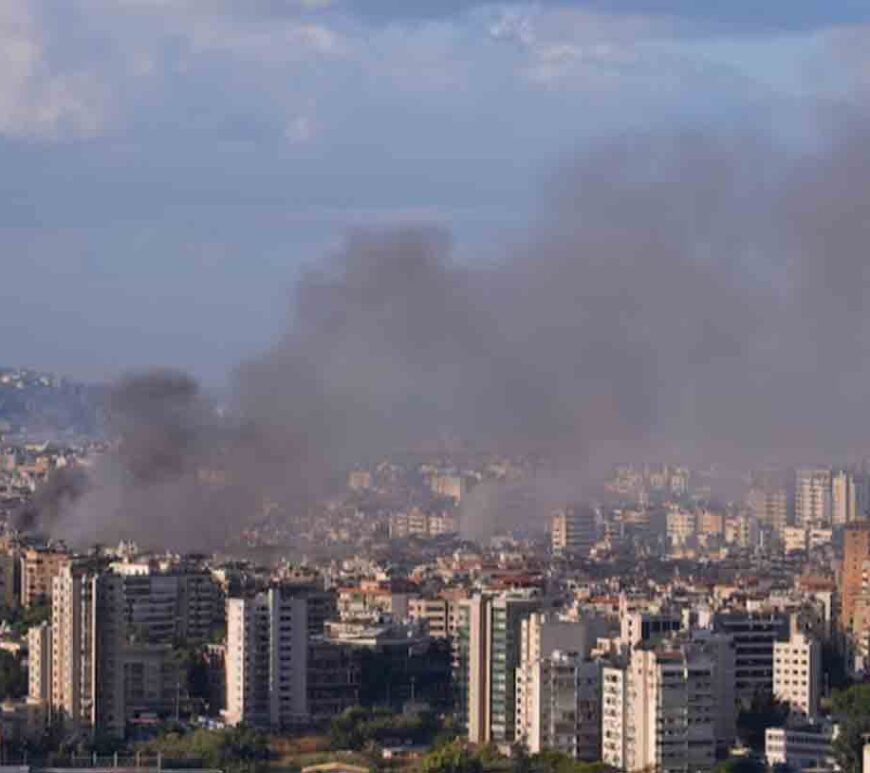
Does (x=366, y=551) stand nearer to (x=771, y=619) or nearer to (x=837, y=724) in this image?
(x=771, y=619)

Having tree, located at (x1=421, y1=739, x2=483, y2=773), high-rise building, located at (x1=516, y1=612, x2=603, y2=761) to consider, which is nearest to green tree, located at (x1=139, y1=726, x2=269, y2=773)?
tree, located at (x1=421, y1=739, x2=483, y2=773)

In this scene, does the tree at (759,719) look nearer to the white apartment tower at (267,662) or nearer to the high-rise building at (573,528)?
the white apartment tower at (267,662)

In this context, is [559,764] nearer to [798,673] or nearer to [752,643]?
[798,673]

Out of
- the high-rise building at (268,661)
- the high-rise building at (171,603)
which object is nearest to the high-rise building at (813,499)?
the high-rise building at (171,603)

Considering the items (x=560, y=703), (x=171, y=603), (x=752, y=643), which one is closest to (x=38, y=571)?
(x=171, y=603)

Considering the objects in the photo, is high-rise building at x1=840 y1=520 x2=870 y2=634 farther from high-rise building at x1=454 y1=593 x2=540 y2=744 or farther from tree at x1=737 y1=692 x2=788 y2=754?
tree at x1=737 y1=692 x2=788 y2=754

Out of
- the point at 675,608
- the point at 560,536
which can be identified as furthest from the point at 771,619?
the point at 560,536
